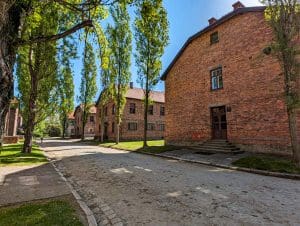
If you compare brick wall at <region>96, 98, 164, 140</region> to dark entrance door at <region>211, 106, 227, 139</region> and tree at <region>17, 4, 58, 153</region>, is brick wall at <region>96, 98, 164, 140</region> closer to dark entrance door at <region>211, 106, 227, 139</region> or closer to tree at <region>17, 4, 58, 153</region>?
tree at <region>17, 4, 58, 153</region>

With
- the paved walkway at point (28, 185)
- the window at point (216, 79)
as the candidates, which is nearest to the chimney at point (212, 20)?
the window at point (216, 79)

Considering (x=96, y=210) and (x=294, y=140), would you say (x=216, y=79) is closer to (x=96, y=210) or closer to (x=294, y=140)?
(x=294, y=140)

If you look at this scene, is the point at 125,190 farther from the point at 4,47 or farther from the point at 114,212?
the point at 4,47

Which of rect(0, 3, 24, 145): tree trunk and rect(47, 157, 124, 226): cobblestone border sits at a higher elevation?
rect(0, 3, 24, 145): tree trunk

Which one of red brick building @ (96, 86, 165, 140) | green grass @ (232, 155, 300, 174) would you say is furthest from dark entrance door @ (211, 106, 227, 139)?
red brick building @ (96, 86, 165, 140)

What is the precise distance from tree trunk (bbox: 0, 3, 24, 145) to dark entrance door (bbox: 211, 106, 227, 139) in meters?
14.3

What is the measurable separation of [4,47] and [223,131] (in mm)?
14725

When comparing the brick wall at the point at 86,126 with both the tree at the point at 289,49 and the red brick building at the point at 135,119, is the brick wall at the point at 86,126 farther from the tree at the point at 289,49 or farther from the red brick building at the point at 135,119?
the tree at the point at 289,49

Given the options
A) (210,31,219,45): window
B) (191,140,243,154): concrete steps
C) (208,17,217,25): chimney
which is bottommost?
(191,140,243,154): concrete steps

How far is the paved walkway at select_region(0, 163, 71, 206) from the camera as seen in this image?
5691mm

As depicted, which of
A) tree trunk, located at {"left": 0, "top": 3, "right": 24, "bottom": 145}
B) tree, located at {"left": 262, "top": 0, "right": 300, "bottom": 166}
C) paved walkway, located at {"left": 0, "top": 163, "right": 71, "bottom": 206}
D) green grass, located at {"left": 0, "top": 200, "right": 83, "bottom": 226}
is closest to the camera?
tree trunk, located at {"left": 0, "top": 3, "right": 24, "bottom": 145}

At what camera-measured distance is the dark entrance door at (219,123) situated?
1585 cm

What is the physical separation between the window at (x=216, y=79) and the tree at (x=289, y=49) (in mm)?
6413

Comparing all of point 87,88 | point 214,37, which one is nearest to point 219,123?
point 214,37
